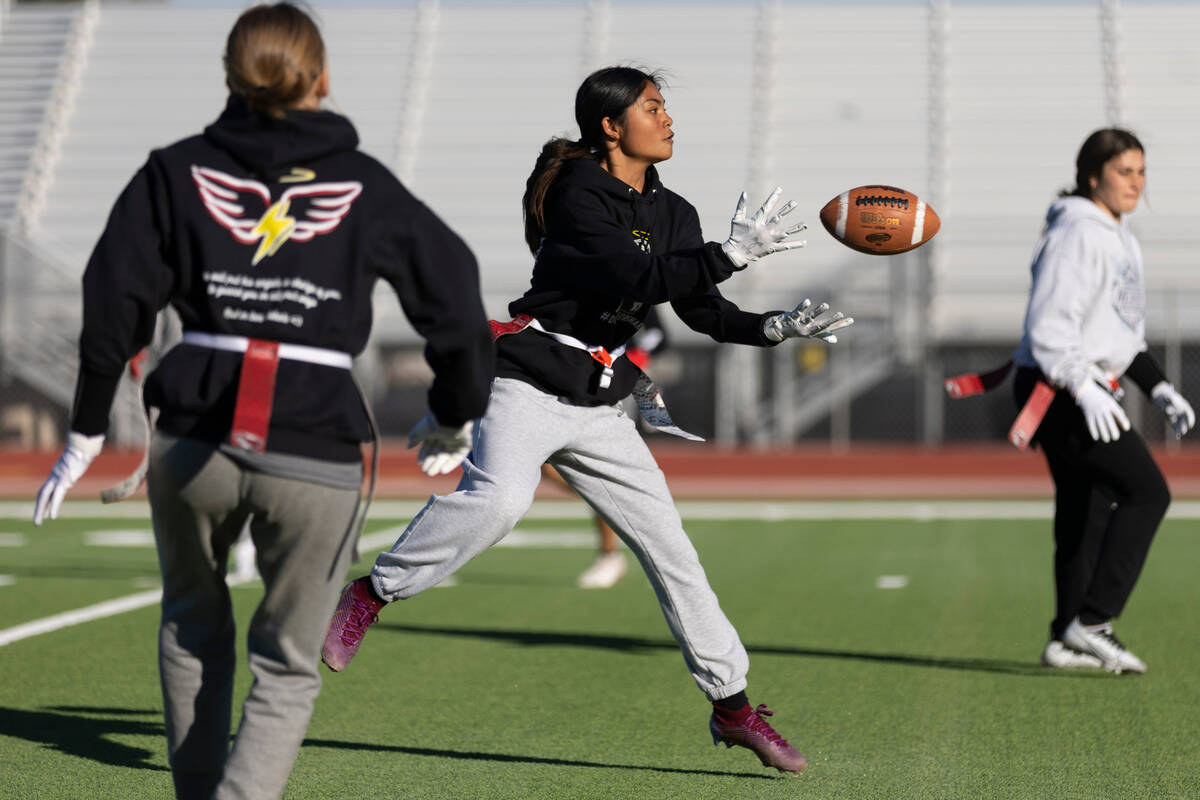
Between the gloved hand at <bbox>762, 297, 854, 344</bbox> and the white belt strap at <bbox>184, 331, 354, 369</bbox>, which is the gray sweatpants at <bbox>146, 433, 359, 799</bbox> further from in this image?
the gloved hand at <bbox>762, 297, 854, 344</bbox>

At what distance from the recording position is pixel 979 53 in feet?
99.6

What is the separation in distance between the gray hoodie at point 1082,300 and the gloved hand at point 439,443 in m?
3.17

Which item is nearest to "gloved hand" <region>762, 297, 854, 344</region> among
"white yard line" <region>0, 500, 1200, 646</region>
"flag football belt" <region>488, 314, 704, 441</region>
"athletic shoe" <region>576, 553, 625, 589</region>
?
"flag football belt" <region>488, 314, 704, 441</region>

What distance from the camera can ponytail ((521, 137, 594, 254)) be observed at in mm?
4523

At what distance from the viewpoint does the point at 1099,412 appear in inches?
227

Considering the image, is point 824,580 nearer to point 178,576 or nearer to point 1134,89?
point 178,576

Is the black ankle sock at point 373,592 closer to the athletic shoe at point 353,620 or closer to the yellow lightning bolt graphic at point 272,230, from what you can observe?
the athletic shoe at point 353,620

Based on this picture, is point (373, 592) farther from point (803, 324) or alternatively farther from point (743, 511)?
point (743, 511)

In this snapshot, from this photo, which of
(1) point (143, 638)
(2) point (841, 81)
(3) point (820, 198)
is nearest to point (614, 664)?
(1) point (143, 638)

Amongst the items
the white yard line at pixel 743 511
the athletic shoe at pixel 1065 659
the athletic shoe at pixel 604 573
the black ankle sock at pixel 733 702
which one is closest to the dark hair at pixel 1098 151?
the athletic shoe at pixel 1065 659

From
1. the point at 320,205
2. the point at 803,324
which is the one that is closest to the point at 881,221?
the point at 803,324

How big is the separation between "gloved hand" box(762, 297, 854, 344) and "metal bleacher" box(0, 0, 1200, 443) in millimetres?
18987

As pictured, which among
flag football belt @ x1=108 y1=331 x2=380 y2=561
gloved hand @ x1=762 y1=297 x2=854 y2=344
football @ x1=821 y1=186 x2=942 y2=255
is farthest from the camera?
football @ x1=821 y1=186 x2=942 y2=255

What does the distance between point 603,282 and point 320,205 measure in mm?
1423
